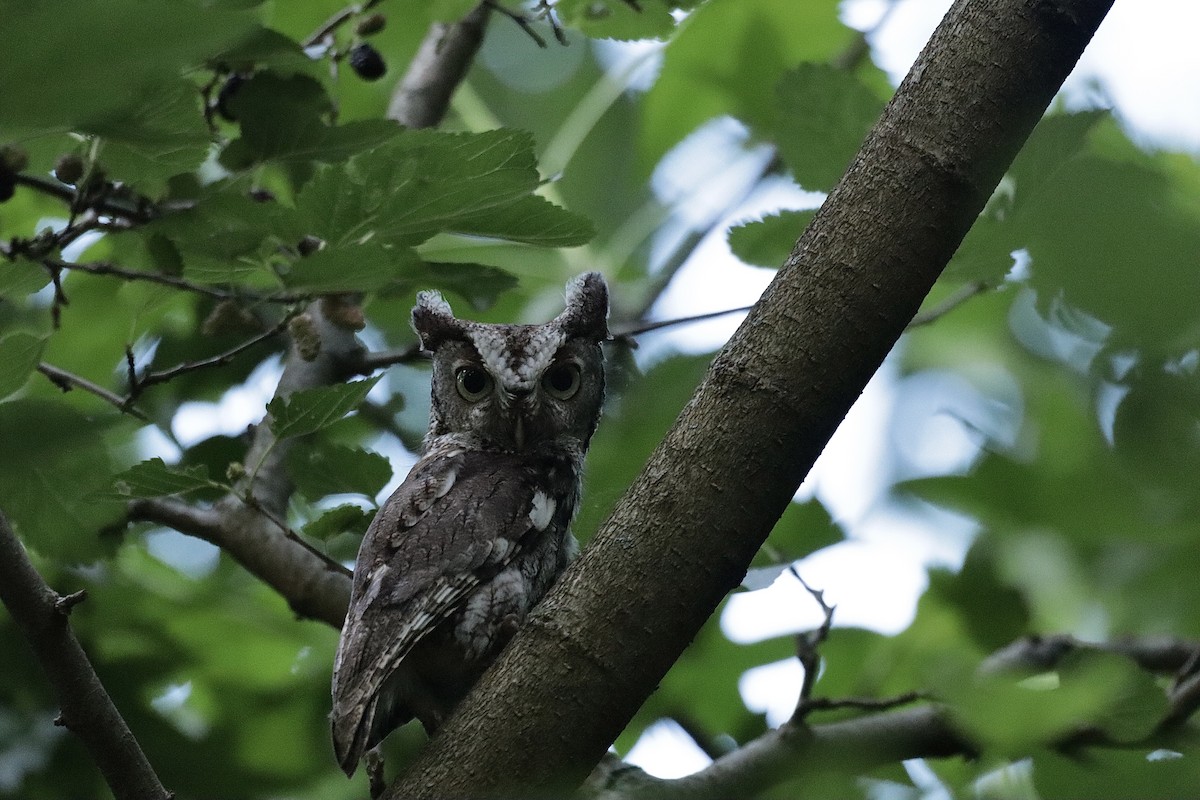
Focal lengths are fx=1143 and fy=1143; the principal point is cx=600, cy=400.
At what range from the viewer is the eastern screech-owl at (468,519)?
2.31 meters

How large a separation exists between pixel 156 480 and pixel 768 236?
4.20ft

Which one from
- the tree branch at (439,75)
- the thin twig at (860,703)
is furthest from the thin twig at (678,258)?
the thin twig at (860,703)

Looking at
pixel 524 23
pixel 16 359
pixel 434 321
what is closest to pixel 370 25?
pixel 524 23

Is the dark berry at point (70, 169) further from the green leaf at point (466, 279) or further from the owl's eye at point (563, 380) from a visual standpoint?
the owl's eye at point (563, 380)

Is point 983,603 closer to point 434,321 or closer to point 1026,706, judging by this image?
point 1026,706

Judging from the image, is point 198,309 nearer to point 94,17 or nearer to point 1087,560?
point 1087,560

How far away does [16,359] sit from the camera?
61.2 inches

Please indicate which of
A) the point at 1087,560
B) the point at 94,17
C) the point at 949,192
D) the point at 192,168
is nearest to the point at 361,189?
the point at 192,168

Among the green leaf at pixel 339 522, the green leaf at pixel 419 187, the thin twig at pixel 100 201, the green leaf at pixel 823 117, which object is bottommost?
the green leaf at pixel 339 522

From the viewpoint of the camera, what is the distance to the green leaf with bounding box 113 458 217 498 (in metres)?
1.82

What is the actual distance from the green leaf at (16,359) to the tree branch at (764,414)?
82 centimetres

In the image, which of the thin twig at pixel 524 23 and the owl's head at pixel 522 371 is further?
the owl's head at pixel 522 371

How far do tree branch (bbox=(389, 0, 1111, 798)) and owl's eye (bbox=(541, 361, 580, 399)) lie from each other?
4.34 feet

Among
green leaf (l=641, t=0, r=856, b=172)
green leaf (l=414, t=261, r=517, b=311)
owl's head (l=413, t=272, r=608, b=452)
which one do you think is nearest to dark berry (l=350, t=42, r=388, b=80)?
owl's head (l=413, t=272, r=608, b=452)
